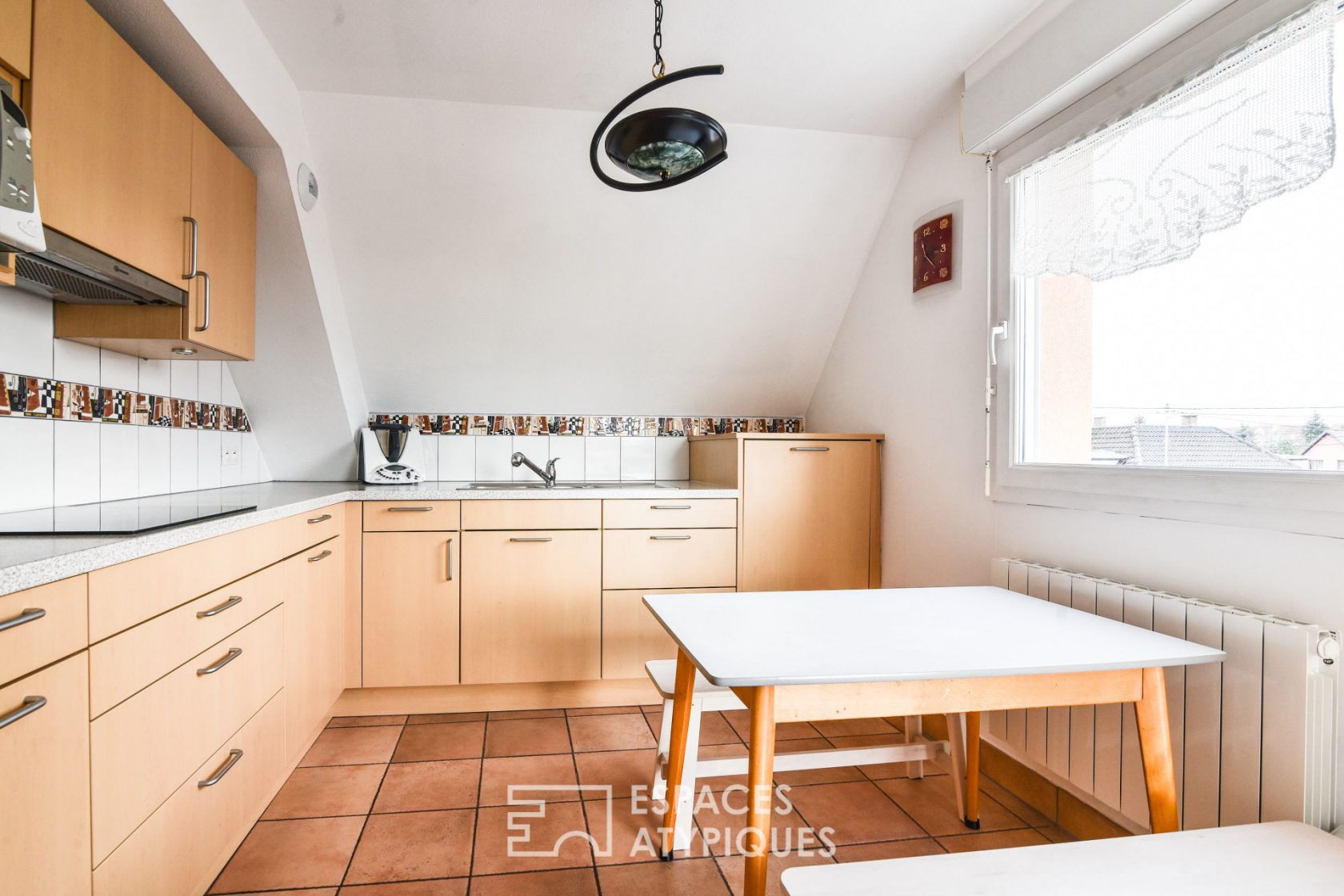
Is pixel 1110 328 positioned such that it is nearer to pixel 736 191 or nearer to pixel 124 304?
pixel 736 191

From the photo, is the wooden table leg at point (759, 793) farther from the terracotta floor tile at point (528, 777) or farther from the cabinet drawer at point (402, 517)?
the cabinet drawer at point (402, 517)

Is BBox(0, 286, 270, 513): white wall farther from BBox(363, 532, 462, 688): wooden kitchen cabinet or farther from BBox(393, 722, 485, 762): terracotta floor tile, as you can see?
BBox(393, 722, 485, 762): terracotta floor tile

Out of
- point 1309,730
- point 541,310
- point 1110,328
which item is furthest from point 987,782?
point 541,310

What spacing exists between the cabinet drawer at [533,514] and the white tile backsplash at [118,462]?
1072 mm

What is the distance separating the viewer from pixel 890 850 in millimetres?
1908

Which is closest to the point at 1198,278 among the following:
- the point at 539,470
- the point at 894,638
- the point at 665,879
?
the point at 894,638

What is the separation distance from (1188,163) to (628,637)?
2395 millimetres

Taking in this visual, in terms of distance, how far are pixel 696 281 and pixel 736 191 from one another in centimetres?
45

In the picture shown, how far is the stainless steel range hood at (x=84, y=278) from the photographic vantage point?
150cm

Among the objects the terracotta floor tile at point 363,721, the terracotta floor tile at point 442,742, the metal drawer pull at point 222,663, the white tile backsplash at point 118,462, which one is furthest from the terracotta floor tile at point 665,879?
the white tile backsplash at point 118,462

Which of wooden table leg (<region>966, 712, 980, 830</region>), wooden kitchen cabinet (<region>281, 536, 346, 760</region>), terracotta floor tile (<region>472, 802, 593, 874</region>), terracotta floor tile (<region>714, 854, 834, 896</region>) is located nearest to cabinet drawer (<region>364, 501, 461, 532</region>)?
wooden kitchen cabinet (<region>281, 536, 346, 760</region>)

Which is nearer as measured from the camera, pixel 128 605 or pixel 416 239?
pixel 128 605

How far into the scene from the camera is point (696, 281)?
10.7 feet

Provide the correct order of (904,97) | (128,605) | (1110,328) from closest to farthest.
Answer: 1. (128,605)
2. (1110,328)
3. (904,97)
